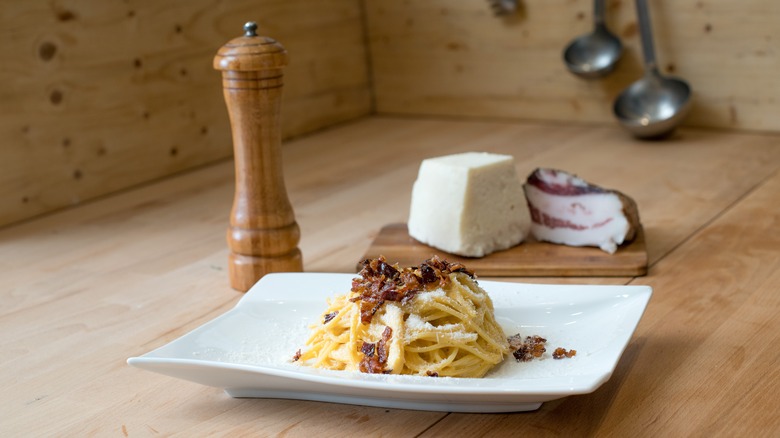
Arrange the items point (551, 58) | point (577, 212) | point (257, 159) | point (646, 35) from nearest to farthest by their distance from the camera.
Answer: point (257, 159) < point (577, 212) < point (646, 35) < point (551, 58)

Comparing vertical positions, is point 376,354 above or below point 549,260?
above

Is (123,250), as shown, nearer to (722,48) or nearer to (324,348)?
(324,348)

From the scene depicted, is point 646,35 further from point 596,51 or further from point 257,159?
point 257,159

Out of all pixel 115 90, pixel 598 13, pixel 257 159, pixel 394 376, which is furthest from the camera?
pixel 598 13

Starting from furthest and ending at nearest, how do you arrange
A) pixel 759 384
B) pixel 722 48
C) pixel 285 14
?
pixel 285 14 < pixel 722 48 < pixel 759 384

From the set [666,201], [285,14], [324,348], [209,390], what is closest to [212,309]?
[209,390]

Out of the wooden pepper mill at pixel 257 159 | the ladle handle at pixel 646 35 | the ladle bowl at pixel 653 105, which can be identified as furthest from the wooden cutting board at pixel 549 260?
the ladle handle at pixel 646 35

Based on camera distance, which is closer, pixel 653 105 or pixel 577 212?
pixel 577 212

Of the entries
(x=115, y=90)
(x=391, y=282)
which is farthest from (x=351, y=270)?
(x=115, y=90)
